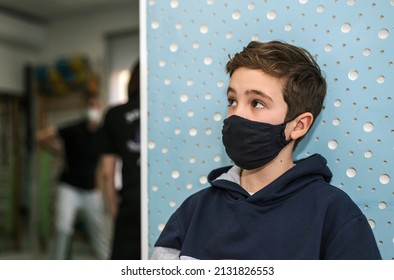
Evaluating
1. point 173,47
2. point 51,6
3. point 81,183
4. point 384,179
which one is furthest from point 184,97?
point 51,6

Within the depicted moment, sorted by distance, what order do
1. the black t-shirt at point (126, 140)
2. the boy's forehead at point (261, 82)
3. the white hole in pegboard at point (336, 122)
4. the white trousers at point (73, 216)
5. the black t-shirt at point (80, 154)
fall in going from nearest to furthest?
the boy's forehead at point (261, 82) < the white hole in pegboard at point (336, 122) < the black t-shirt at point (126, 140) < the white trousers at point (73, 216) < the black t-shirt at point (80, 154)

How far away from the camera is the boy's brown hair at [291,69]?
3.50ft

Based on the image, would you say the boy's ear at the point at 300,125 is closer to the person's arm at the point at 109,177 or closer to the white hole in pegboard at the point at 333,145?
the white hole in pegboard at the point at 333,145

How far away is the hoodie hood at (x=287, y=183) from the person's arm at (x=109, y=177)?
53.6 inches

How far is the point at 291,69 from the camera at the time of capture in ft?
3.52

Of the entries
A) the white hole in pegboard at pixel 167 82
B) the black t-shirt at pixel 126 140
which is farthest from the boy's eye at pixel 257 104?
the black t-shirt at pixel 126 140

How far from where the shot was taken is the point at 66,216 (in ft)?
11.0

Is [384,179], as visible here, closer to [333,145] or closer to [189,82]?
[333,145]

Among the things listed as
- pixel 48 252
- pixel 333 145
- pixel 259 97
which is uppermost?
pixel 259 97

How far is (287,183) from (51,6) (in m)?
4.29

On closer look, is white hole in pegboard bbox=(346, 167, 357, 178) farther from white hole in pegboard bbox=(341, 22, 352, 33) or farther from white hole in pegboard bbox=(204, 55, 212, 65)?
white hole in pegboard bbox=(204, 55, 212, 65)

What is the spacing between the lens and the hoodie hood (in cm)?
103

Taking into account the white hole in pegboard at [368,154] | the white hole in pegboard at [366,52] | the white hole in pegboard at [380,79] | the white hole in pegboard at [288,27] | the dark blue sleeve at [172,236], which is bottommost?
the dark blue sleeve at [172,236]

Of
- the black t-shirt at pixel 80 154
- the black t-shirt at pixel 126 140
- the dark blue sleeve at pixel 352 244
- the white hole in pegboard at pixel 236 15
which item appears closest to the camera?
the dark blue sleeve at pixel 352 244
